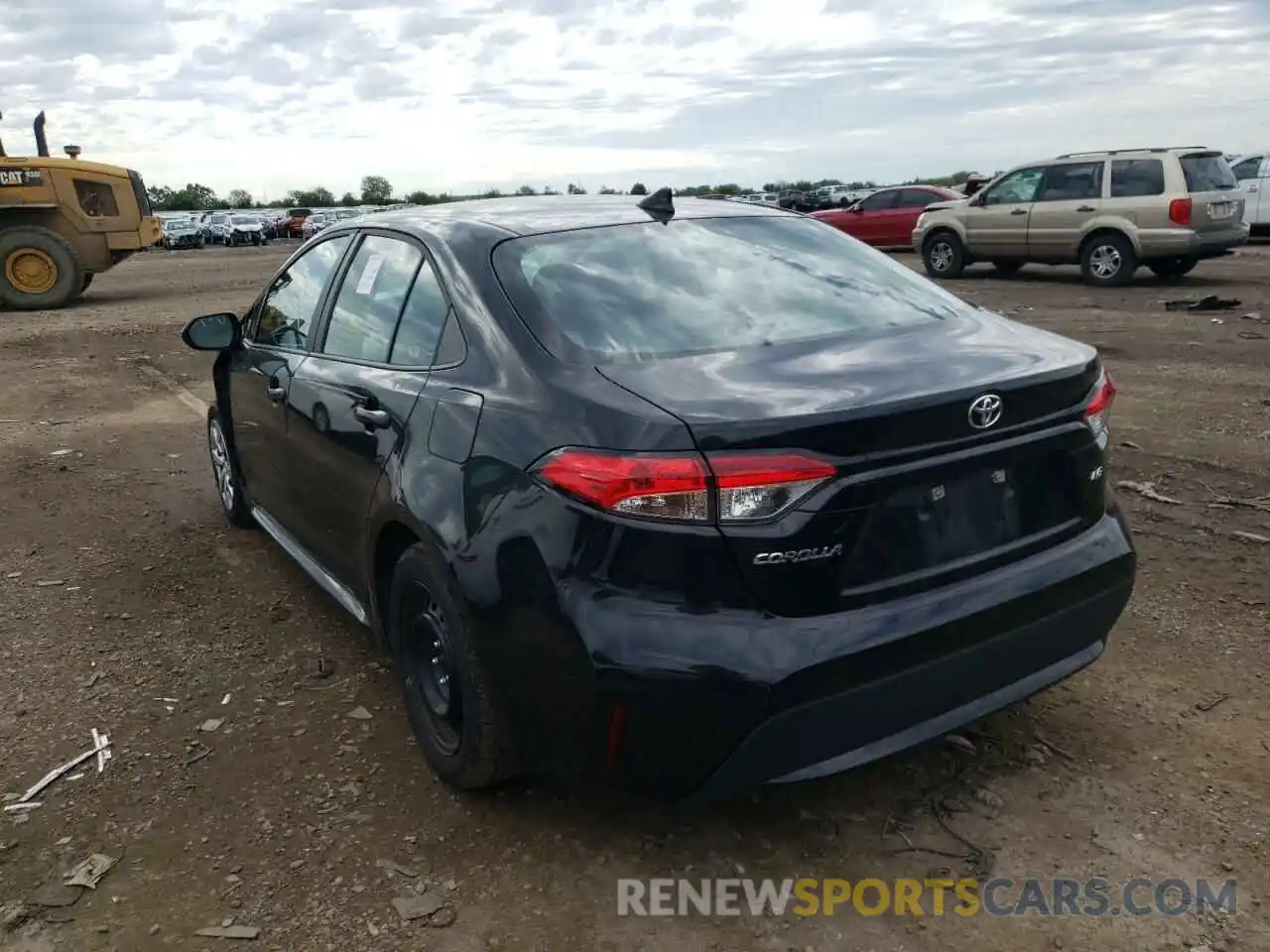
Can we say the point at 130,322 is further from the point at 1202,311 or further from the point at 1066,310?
the point at 1202,311

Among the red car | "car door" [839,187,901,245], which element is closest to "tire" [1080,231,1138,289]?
the red car

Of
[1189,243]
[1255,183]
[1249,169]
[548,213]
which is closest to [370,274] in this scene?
[548,213]

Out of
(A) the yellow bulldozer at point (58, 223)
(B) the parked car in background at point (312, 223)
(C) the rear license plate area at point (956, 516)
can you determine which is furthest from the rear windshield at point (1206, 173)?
(B) the parked car in background at point (312, 223)

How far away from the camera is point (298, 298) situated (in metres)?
4.29

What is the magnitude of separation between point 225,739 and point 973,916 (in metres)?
2.30

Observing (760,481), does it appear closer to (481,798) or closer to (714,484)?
(714,484)

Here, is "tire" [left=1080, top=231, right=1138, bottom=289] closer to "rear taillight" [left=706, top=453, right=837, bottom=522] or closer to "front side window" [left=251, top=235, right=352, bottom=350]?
"front side window" [left=251, top=235, right=352, bottom=350]

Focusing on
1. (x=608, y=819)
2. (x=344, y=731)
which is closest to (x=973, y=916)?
(x=608, y=819)

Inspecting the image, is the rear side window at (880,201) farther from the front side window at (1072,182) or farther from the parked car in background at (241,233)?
the parked car in background at (241,233)

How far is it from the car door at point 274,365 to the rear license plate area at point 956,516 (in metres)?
2.39

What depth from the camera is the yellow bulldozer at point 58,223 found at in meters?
16.6

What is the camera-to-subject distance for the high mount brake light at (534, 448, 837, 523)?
2295 millimetres

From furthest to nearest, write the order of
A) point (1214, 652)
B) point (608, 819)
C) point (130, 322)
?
point (130, 322), point (1214, 652), point (608, 819)

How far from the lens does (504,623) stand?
102 inches
